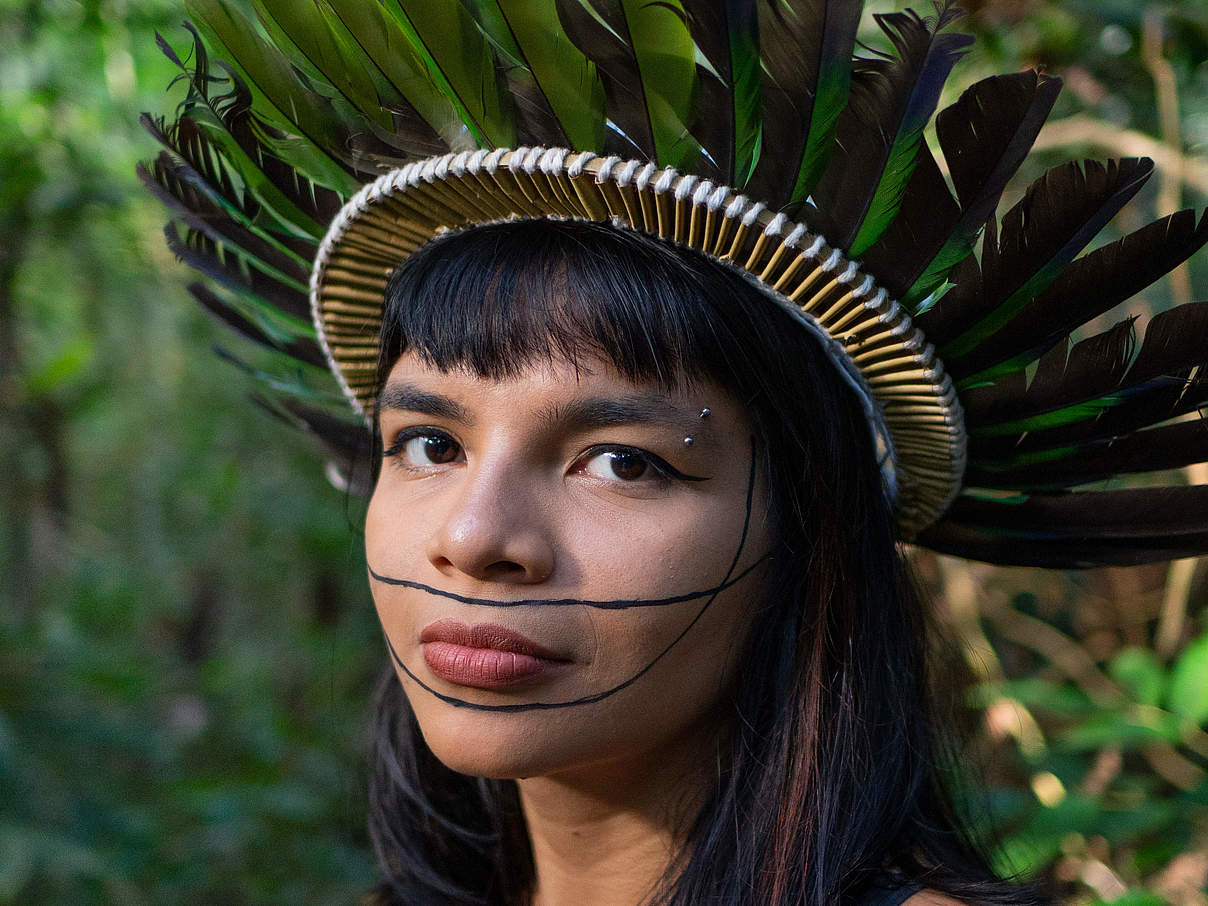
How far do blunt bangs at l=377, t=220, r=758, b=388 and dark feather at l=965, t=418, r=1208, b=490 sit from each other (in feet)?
1.45

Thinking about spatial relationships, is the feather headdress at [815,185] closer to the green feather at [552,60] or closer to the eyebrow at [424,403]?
the green feather at [552,60]

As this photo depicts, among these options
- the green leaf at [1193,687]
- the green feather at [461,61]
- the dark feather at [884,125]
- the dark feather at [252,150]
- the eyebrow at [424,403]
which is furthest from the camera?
the green leaf at [1193,687]

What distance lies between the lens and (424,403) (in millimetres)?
1327

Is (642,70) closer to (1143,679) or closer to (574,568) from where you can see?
(574,568)

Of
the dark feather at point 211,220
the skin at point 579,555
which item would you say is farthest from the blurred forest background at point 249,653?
the skin at point 579,555

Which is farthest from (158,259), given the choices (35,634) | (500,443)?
(500,443)

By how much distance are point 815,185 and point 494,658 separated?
667mm

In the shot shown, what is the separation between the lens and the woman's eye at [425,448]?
137 cm

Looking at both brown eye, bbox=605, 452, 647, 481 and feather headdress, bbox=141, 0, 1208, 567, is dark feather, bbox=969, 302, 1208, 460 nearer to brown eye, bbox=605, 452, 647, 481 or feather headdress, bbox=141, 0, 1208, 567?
feather headdress, bbox=141, 0, 1208, 567

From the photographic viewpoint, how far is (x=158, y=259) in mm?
3574

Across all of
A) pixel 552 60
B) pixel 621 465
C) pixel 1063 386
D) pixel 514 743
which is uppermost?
pixel 552 60

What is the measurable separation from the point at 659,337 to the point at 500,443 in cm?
23

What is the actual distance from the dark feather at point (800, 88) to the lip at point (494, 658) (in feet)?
1.95

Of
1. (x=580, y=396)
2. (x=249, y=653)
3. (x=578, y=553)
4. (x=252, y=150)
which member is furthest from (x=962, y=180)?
(x=249, y=653)
